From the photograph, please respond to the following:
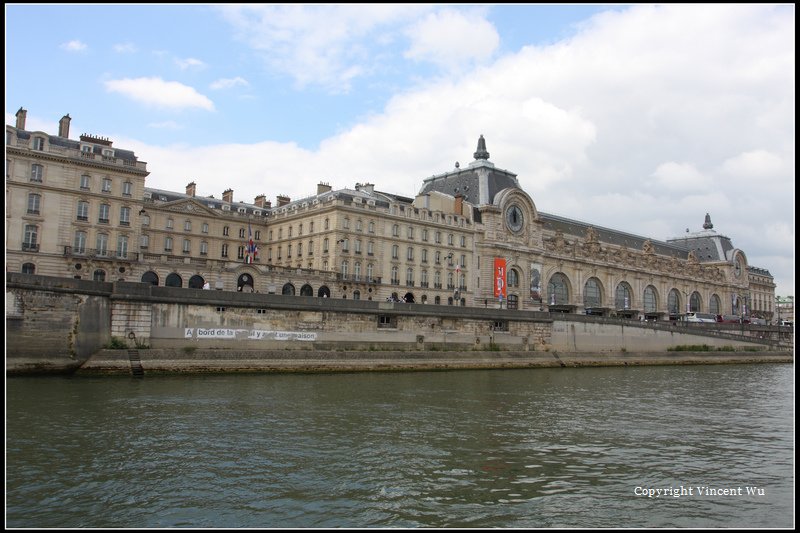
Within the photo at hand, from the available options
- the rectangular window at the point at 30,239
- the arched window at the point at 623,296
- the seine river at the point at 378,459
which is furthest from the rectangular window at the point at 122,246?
the arched window at the point at 623,296

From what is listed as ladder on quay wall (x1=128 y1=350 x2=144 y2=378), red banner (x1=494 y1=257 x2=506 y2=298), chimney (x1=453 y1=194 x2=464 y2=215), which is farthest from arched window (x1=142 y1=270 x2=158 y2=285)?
red banner (x1=494 y1=257 x2=506 y2=298)

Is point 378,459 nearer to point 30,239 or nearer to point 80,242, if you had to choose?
point 30,239

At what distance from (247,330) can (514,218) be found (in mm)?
46018

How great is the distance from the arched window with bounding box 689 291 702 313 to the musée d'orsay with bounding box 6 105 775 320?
12.4 inches

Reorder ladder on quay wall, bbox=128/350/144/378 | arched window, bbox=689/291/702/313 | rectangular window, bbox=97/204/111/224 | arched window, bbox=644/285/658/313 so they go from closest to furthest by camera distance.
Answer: ladder on quay wall, bbox=128/350/144/378 → rectangular window, bbox=97/204/111/224 → arched window, bbox=644/285/658/313 → arched window, bbox=689/291/702/313

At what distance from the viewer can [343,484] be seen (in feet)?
51.7

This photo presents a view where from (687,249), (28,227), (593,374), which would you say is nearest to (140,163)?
(28,227)

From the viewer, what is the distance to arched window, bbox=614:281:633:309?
96375 millimetres

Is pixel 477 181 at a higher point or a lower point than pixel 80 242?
higher

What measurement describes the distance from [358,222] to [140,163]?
20529mm

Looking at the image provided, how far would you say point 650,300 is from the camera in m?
104

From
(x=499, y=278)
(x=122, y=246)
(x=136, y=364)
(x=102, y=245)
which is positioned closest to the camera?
(x=136, y=364)

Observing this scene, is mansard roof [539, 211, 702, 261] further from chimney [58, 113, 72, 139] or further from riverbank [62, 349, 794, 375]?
chimney [58, 113, 72, 139]

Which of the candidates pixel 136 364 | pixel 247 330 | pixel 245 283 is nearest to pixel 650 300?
pixel 245 283
